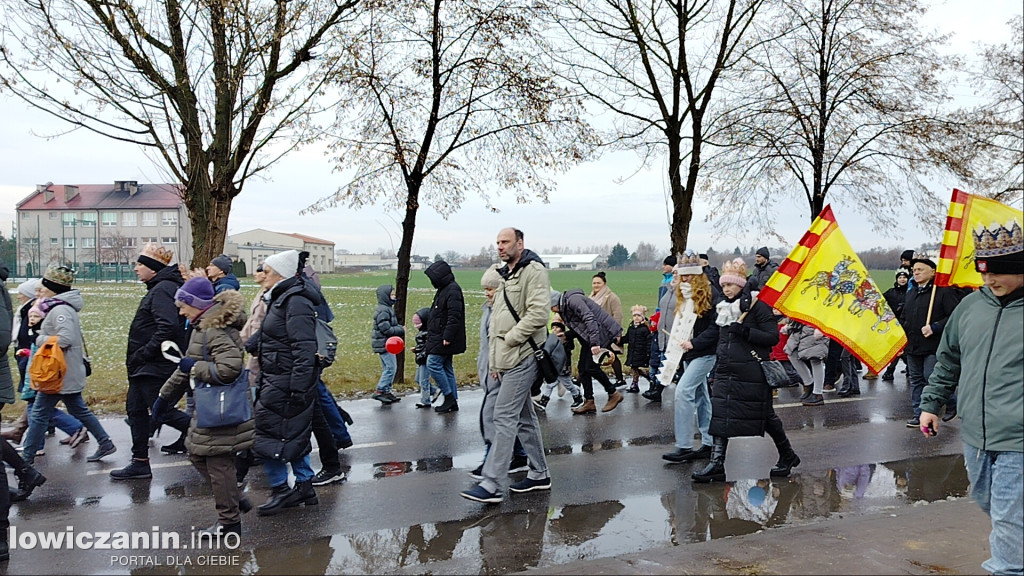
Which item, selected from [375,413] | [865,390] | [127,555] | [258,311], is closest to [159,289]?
[258,311]

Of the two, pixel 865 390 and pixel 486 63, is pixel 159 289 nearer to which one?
pixel 486 63

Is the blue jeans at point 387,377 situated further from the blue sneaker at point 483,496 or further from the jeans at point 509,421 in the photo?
the blue sneaker at point 483,496

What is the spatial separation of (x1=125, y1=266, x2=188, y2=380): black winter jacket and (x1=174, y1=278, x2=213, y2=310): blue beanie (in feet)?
4.81

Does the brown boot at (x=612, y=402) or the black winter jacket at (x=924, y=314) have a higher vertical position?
the black winter jacket at (x=924, y=314)

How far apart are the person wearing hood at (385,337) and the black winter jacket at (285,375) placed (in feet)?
15.8

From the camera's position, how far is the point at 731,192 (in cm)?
1856

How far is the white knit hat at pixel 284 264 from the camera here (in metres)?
6.09

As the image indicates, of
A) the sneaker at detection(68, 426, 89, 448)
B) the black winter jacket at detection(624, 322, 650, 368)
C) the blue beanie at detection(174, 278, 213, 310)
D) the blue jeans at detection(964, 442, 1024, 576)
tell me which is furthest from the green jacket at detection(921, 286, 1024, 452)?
the sneaker at detection(68, 426, 89, 448)

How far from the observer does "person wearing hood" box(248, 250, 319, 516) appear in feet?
19.1

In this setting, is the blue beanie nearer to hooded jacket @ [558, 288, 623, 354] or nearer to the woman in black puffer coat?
the woman in black puffer coat

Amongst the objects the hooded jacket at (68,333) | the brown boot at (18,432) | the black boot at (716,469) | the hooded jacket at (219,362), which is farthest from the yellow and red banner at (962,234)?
the brown boot at (18,432)

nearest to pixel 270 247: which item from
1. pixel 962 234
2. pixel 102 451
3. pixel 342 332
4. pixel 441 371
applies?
pixel 342 332

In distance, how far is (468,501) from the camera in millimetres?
6211

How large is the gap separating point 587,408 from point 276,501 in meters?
4.98
